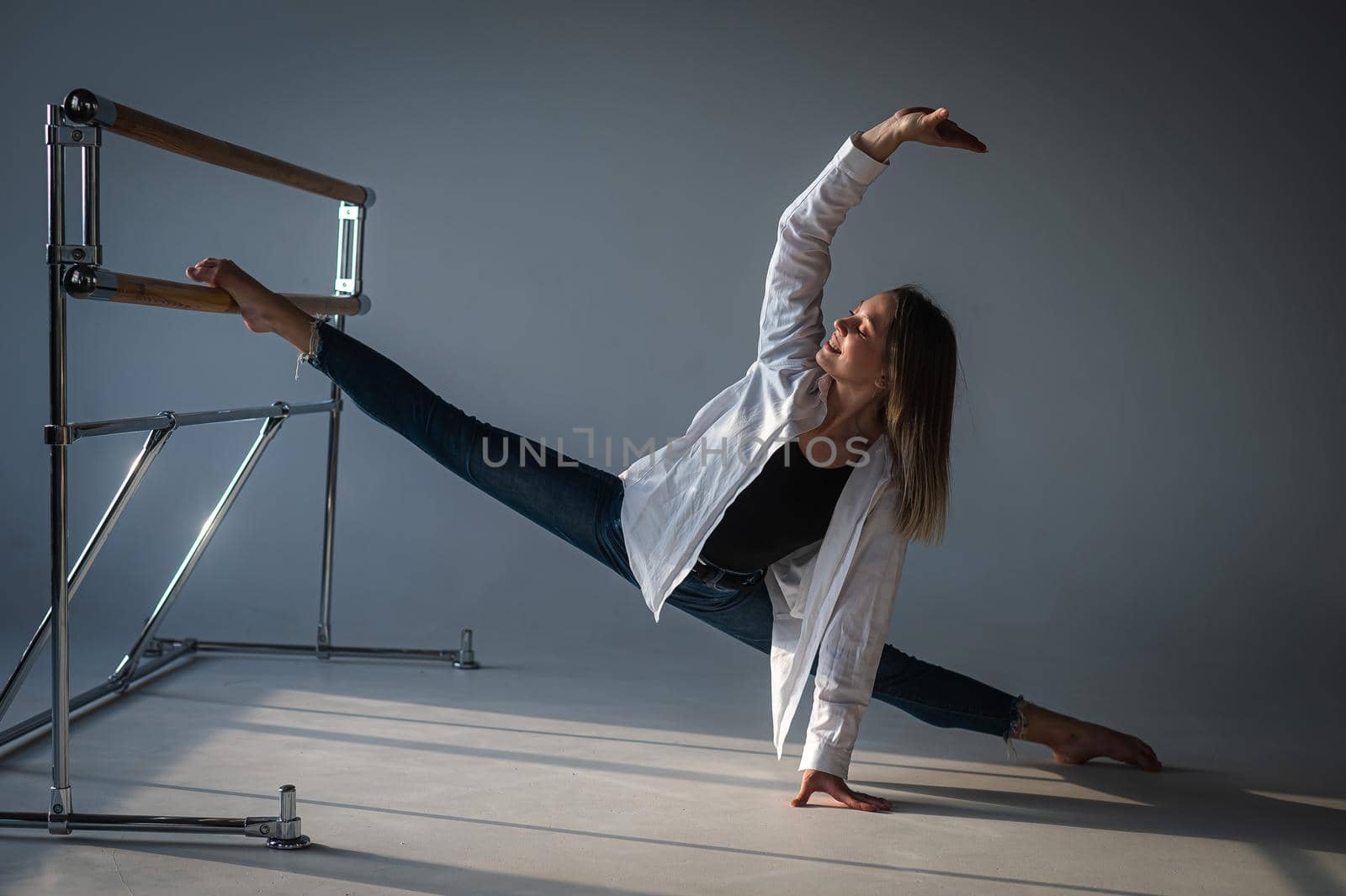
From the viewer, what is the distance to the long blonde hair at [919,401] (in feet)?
7.98

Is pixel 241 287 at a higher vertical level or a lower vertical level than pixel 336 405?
higher

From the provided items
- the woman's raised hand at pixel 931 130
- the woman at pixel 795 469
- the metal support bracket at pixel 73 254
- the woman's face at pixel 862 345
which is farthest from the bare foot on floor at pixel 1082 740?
the metal support bracket at pixel 73 254

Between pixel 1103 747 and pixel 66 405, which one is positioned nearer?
pixel 66 405

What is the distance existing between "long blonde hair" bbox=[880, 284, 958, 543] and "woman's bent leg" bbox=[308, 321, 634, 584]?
0.60 m

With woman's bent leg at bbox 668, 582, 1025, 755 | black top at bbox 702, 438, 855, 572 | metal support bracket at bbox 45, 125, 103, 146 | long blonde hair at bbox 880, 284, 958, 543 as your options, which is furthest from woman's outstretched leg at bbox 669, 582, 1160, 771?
metal support bracket at bbox 45, 125, 103, 146

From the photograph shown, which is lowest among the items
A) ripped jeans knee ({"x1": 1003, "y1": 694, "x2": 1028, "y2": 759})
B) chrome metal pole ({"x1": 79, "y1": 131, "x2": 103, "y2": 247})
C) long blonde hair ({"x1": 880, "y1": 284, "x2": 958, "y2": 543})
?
ripped jeans knee ({"x1": 1003, "y1": 694, "x2": 1028, "y2": 759})

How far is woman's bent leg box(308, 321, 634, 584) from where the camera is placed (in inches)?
102

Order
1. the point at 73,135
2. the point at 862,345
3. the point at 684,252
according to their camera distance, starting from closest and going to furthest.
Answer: the point at 73,135 < the point at 862,345 < the point at 684,252

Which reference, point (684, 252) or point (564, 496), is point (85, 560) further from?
point (684, 252)

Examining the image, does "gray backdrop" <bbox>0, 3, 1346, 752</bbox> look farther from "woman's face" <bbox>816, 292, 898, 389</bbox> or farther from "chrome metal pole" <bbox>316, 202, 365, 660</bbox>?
"woman's face" <bbox>816, 292, 898, 389</bbox>

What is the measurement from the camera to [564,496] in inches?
106

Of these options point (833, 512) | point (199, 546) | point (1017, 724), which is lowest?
point (1017, 724)

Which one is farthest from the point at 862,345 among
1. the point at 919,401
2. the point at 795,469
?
the point at 795,469

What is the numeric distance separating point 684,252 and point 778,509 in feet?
7.60
